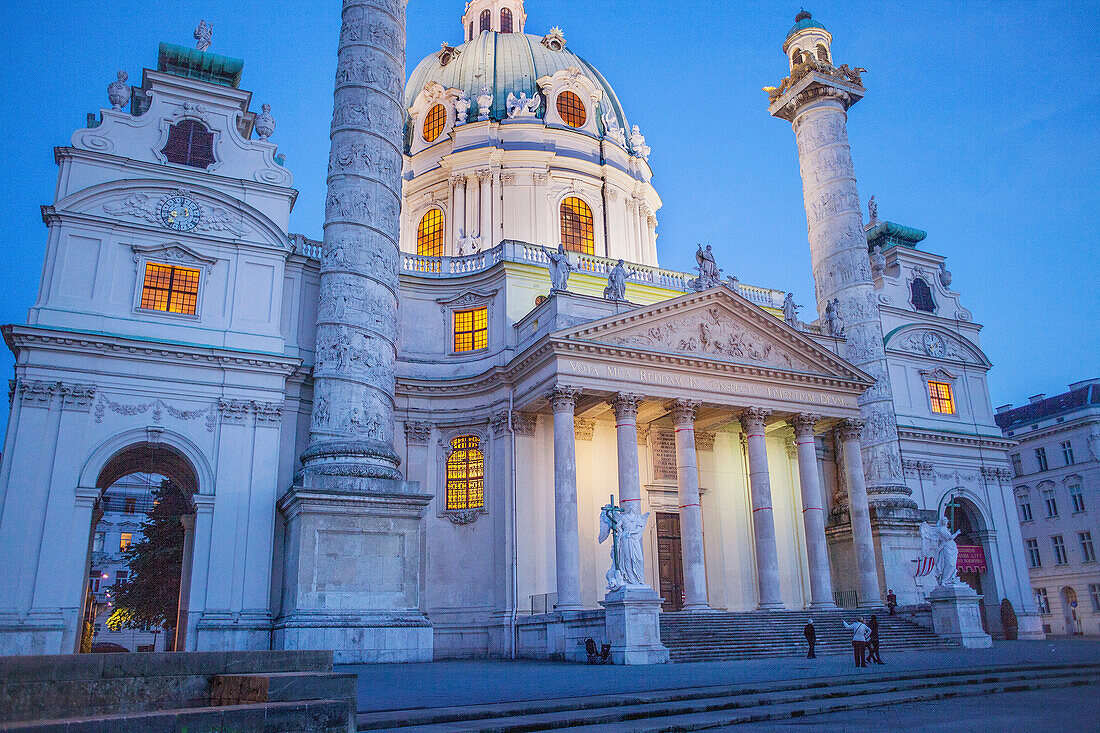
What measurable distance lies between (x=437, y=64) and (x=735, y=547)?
28679mm

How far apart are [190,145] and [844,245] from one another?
24.4 metres

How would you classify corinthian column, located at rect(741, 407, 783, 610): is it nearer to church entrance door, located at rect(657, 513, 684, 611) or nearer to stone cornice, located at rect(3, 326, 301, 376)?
church entrance door, located at rect(657, 513, 684, 611)

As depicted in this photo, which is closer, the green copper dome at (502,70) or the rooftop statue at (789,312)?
the rooftop statue at (789,312)

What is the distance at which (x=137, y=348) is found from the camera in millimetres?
22453

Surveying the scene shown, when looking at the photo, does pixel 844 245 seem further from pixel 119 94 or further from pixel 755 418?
pixel 119 94

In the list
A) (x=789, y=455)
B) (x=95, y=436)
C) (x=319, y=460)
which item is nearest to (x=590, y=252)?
(x=789, y=455)

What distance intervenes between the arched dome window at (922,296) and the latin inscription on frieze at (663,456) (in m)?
15.5

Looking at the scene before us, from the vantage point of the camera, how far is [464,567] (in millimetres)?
26750

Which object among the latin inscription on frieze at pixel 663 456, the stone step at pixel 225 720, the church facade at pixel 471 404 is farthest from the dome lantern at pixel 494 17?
the stone step at pixel 225 720

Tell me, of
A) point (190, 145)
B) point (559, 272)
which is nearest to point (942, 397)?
point (559, 272)

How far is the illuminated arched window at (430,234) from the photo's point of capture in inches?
1435

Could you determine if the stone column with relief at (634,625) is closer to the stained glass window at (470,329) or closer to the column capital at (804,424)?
the column capital at (804,424)

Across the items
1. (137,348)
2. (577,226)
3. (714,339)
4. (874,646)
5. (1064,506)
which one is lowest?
(874,646)

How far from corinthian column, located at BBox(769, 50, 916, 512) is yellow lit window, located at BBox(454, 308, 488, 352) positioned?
1372cm
